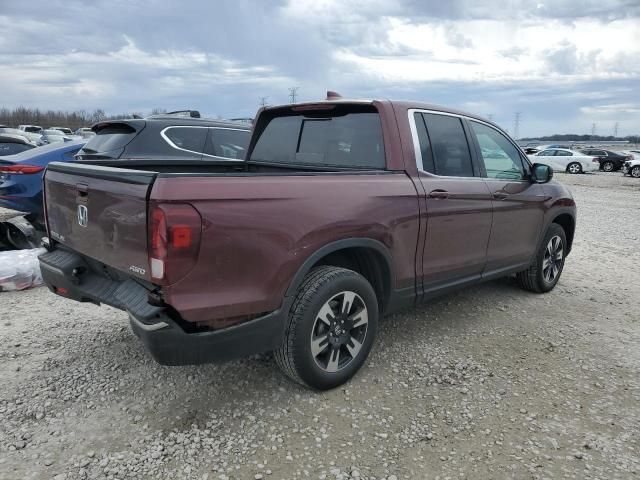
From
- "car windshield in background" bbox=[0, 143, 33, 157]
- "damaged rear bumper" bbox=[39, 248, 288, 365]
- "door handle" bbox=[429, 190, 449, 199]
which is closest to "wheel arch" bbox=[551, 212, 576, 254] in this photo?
"door handle" bbox=[429, 190, 449, 199]

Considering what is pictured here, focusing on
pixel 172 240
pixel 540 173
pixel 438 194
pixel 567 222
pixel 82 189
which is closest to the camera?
pixel 172 240

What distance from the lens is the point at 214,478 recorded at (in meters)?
2.41

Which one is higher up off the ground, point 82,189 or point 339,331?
point 82,189

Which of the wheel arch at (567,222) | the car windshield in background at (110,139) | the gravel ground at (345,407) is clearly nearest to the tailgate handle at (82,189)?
the gravel ground at (345,407)

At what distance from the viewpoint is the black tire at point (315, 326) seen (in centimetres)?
289

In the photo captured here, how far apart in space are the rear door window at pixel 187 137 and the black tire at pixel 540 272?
4.40 meters

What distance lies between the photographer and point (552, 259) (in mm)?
5379

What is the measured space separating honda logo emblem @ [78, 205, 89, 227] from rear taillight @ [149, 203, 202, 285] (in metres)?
0.75

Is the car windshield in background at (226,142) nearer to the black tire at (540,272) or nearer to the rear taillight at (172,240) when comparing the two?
the black tire at (540,272)

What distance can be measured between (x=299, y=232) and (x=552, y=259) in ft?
12.2

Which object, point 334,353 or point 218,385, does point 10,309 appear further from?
point 334,353

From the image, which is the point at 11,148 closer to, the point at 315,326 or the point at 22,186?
the point at 22,186

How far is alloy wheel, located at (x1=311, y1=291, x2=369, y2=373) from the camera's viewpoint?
9.97ft

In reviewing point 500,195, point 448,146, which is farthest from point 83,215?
point 500,195
